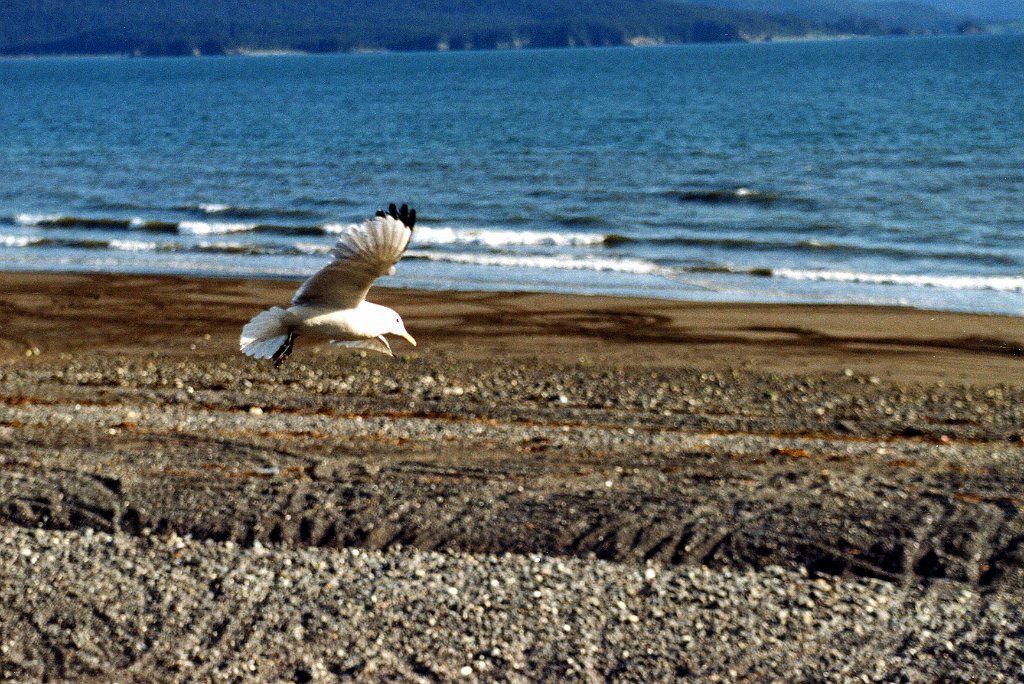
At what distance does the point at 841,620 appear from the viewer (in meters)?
8.09

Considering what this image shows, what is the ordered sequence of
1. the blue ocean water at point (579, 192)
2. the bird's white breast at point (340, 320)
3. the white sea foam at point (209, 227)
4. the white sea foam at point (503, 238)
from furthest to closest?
1. the white sea foam at point (209, 227)
2. the white sea foam at point (503, 238)
3. the blue ocean water at point (579, 192)
4. the bird's white breast at point (340, 320)

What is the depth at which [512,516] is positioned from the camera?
9391mm

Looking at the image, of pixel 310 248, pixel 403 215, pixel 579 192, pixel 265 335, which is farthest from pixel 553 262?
pixel 403 215

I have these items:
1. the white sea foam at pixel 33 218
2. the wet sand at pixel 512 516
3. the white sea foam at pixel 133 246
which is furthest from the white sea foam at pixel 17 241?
the wet sand at pixel 512 516

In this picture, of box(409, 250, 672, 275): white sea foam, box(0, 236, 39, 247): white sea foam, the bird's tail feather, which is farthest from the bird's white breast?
box(0, 236, 39, 247): white sea foam

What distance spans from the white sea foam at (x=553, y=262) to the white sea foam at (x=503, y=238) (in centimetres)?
150

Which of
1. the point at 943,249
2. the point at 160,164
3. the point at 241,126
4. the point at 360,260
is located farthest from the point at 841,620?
the point at 241,126

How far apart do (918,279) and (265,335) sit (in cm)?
1570

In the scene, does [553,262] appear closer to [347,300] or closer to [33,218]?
[33,218]

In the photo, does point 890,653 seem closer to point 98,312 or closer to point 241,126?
point 98,312

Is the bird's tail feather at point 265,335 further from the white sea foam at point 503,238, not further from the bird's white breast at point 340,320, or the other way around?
the white sea foam at point 503,238

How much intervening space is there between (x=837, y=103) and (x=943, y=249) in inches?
1764

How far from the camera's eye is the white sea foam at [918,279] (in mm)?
20772

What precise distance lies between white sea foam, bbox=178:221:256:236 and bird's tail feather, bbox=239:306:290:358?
807 inches
